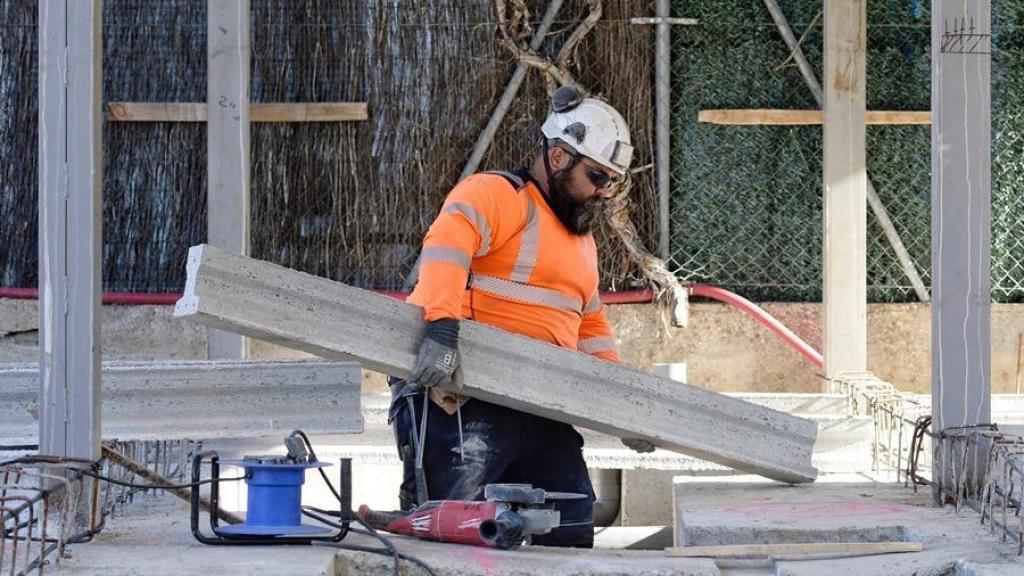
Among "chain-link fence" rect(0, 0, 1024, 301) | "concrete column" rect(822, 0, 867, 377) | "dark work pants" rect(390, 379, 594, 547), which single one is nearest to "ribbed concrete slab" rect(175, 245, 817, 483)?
"dark work pants" rect(390, 379, 594, 547)

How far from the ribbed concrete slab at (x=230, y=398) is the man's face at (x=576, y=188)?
148 cm

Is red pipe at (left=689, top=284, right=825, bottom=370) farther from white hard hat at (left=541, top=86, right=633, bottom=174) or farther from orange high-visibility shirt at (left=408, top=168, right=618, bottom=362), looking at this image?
white hard hat at (left=541, top=86, right=633, bottom=174)

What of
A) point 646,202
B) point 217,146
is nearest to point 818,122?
point 646,202

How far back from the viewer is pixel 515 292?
5.81 m

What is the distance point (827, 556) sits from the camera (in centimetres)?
496

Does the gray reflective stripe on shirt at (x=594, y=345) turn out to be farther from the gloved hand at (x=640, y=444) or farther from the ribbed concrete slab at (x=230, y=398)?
the ribbed concrete slab at (x=230, y=398)

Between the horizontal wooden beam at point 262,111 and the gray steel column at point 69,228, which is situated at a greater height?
the horizontal wooden beam at point 262,111

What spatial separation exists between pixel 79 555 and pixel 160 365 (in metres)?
2.30

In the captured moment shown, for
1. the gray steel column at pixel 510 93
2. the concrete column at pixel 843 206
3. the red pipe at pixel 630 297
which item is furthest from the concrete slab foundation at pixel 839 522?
the gray steel column at pixel 510 93

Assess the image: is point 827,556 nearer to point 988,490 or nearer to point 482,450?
point 988,490

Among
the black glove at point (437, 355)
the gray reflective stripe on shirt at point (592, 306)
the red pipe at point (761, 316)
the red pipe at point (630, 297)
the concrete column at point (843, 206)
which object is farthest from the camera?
the red pipe at point (630, 297)

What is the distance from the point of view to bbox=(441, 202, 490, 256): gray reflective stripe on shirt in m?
5.45

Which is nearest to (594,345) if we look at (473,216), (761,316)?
(473,216)

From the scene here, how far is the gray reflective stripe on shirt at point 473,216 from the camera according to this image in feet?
17.9
